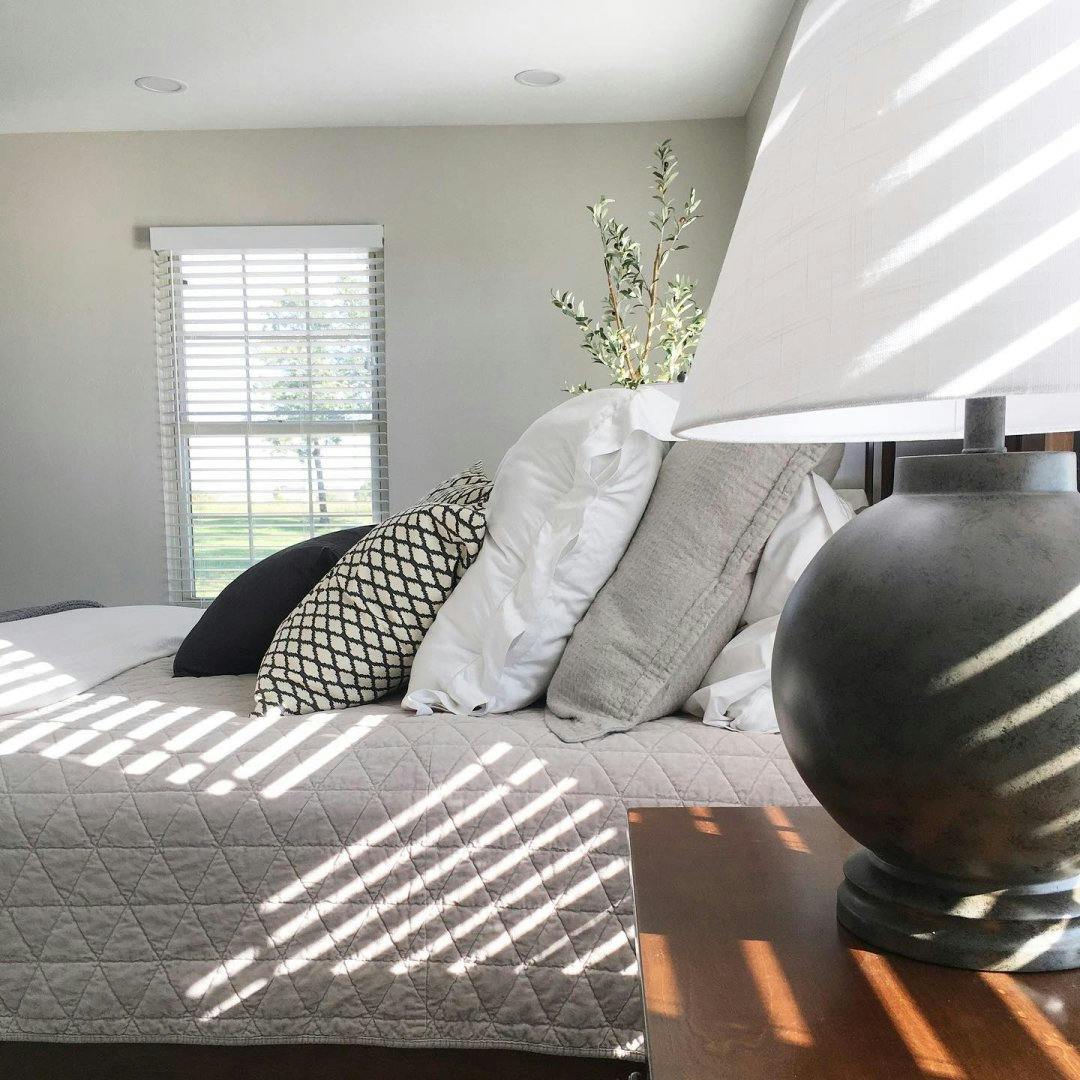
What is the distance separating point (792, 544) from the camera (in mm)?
1525

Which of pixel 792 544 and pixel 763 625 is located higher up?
pixel 792 544

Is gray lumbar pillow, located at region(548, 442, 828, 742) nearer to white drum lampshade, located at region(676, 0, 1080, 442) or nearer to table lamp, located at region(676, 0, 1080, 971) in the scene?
table lamp, located at region(676, 0, 1080, 971)

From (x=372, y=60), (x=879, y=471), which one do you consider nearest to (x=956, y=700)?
(x=879, y=471)

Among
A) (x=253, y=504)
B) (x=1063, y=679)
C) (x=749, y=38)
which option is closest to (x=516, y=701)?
(x=1063, y=679)

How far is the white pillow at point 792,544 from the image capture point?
1.52m

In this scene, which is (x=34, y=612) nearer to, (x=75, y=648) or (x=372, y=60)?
(x=75, y=648)

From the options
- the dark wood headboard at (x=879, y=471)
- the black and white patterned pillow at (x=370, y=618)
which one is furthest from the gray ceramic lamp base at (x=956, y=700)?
the dark wood headboard at (x=879, y=471)

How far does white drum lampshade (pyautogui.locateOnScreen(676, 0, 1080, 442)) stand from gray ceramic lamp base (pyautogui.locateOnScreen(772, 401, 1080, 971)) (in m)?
0.12

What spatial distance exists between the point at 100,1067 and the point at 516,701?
81cm

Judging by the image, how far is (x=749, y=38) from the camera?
3.69 m

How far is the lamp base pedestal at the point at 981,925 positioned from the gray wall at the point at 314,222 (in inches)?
159

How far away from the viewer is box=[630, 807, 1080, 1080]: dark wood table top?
57cm

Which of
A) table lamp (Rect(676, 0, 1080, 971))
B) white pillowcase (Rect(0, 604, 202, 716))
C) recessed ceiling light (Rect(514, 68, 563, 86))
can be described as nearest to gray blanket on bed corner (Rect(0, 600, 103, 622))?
white pillowcase (Rect(0, 604, 202, 716))

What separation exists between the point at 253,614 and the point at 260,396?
118 inches
